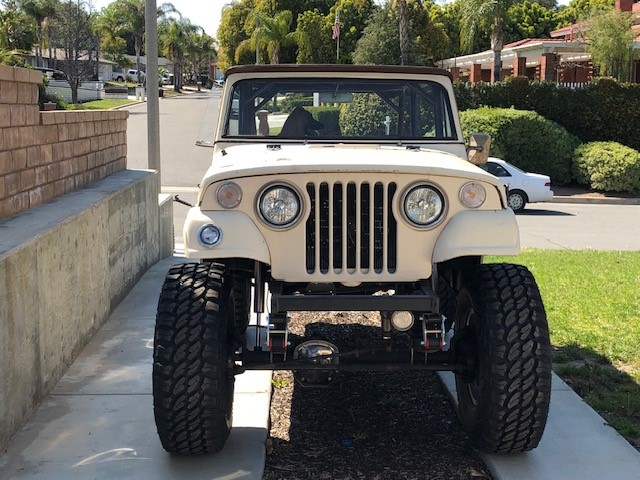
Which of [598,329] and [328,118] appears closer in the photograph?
[328,118]

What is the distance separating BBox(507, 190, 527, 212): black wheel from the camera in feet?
68.1

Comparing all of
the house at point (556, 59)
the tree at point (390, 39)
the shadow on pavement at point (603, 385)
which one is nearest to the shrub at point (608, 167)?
the house at point (556, 59)

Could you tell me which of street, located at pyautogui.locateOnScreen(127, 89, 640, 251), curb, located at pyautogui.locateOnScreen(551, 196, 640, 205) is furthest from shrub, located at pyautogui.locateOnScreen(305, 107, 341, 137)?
curb, located at pyautogui.locateOnScreen(551, 196, 640, 205)

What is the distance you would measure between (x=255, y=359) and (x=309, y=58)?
5351 centimetres

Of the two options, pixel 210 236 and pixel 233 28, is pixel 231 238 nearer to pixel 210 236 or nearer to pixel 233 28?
pixel 210 236

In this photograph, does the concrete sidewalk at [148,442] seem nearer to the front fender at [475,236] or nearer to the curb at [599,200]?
the front fender at [475,236]

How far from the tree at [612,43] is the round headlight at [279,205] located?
3048 centimetres

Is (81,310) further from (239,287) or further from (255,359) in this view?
(255,359)

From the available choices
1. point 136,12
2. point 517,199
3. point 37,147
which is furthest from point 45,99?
point 136,12

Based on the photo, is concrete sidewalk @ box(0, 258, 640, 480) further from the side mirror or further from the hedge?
the hedge

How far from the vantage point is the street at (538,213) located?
15633mm

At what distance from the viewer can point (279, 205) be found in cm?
448

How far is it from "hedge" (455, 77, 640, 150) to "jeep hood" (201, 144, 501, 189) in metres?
23.3

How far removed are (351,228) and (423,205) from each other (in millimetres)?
377
